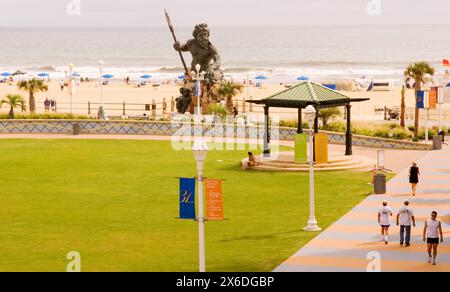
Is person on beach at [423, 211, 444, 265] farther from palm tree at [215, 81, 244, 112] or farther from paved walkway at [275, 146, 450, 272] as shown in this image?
palm tree at [215, 81, 244, 112]

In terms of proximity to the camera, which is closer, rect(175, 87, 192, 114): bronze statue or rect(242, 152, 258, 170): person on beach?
rect(242, 152, 258, 170): person on beach

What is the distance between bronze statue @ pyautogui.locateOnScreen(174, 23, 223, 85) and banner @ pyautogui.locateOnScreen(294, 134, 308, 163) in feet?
71.3

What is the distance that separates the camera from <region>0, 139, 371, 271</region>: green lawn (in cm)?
2659

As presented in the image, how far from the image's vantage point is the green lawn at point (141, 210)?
2659cm

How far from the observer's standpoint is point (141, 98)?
9806 cm

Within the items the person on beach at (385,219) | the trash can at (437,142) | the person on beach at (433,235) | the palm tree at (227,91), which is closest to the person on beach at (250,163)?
the trash can at (437,142)

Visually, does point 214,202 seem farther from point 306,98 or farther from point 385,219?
point 306,98

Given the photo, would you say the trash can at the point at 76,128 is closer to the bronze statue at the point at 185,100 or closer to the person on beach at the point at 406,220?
the bronze statue at the point at 185,100

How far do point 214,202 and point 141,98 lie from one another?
7459 centimetres

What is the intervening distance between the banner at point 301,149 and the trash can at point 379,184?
5.82 meters

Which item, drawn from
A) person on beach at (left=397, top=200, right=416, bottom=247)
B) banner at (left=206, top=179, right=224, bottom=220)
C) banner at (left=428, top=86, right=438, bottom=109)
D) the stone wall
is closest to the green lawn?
banner at (left=206, top=179, right=224, bottom=220)

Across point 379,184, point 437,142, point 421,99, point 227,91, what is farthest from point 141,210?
point 227,91
